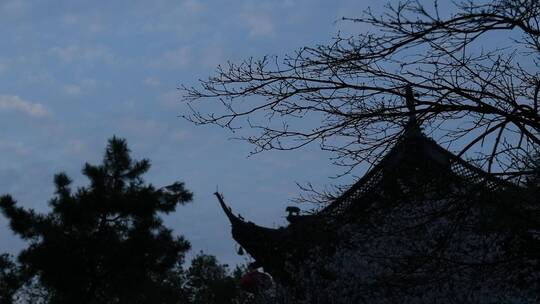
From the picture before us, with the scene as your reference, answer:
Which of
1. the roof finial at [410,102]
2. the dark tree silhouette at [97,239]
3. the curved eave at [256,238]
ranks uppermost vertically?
the dark tree silhouette at [97,239]

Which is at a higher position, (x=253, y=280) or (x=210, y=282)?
(x=210, y=282)

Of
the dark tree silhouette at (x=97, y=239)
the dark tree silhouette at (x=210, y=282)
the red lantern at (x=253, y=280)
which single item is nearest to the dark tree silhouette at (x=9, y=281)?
the dark tree silhouette at (x=97, y=239)

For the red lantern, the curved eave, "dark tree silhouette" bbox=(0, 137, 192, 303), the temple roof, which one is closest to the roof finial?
the temple roof

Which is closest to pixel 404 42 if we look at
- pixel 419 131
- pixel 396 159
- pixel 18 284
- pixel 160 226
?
pixel 419 131

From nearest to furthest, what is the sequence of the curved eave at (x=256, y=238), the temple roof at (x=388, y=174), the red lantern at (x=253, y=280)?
the temple roof at (x=388, y=174)
the curved eave at (x=256, y=238)
the red lantern at (x=253, y=280)

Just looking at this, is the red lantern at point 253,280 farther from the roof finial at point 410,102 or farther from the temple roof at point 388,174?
the roof finial at point 410,102

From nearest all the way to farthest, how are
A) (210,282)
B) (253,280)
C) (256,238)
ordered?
(256,238), (253,280), (210,282)

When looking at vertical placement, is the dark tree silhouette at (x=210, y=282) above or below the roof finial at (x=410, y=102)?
above

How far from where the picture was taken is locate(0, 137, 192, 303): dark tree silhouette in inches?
762

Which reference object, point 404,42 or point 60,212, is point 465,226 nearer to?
point 404,42

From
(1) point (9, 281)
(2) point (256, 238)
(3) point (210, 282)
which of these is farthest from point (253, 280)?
(3) point (210, 282)

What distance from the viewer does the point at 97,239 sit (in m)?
19.8

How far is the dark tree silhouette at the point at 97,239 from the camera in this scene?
19.4 meters

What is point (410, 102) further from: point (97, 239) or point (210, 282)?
point (210, 282)
